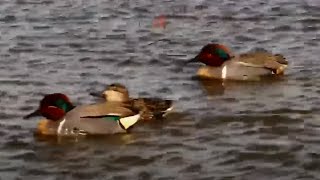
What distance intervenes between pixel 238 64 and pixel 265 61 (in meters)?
0.40

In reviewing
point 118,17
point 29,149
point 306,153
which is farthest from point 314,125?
point 118,17

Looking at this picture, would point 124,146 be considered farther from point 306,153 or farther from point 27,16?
point 27,16

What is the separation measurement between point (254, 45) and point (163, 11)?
3.82 meters

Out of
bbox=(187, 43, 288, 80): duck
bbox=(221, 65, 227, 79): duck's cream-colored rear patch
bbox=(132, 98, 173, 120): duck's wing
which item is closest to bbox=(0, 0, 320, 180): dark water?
bbox=(132, 98, 173, 120): duck's wing

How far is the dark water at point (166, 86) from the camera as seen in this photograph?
389 inches

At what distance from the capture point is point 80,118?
11.1 metres

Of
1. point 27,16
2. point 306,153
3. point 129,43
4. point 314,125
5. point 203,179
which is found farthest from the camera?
point 27,16

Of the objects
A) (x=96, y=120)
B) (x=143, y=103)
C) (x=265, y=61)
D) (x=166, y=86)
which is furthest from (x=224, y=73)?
(x=96, y=120)

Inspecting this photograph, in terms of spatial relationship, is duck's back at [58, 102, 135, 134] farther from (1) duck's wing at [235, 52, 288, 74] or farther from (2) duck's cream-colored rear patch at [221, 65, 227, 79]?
(1) duck's wing at [235, 52, 288, 74]

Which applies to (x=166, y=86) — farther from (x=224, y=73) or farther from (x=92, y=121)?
(x=92, y=121)

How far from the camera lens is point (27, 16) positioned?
18703 mm

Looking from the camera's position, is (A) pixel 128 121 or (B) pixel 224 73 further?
(B) pixel 224 73

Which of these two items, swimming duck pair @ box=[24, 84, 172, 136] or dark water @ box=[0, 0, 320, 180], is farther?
swimming duck pair @ box=[24, 84, 172, 136]

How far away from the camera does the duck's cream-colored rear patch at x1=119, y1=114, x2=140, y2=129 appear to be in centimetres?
1114
